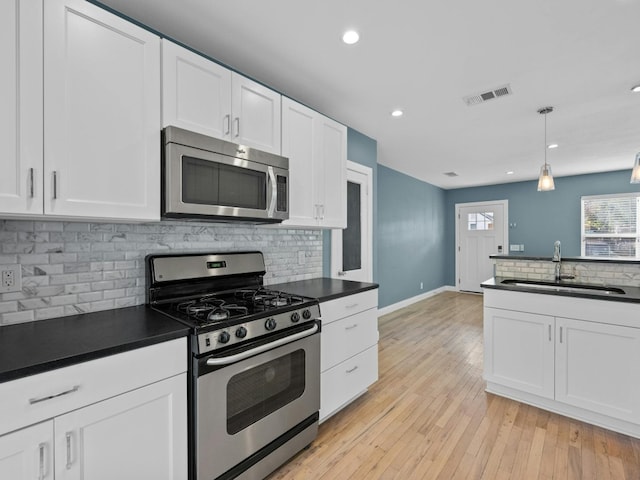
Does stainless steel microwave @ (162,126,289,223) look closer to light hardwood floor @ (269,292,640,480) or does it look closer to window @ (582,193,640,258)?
light hardwood floor @ (269,292,640,480)

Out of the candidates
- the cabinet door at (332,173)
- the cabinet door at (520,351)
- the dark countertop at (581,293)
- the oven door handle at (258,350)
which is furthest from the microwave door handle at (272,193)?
the cabinet door at (520,351)

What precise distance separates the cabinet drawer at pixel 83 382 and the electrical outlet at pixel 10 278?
69cm

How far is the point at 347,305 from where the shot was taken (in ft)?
7.76

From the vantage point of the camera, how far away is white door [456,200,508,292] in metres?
7.00

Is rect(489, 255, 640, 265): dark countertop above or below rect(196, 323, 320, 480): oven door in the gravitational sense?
above

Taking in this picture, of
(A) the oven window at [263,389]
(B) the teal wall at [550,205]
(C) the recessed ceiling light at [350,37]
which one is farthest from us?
(B) the teal wall at [550,205]

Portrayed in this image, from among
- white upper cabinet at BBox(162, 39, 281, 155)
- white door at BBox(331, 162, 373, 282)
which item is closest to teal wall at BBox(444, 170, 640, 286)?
white door at BBox(331, 162, 373, 282)

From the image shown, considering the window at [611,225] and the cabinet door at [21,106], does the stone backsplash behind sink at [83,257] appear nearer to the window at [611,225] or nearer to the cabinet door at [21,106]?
the cabinet door at [21,106]

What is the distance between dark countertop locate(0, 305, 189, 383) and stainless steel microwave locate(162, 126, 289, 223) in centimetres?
58

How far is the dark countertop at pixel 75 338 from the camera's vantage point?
41.2 inches

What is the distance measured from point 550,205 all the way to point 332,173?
19.4 ft

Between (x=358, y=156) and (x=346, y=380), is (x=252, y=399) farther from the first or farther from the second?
(x=358, y=156)

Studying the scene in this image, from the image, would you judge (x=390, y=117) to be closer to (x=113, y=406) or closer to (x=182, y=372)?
(x=182, y=372)

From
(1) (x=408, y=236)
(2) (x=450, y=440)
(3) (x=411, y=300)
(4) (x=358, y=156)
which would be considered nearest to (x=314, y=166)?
(4) (x=358, y=156)
